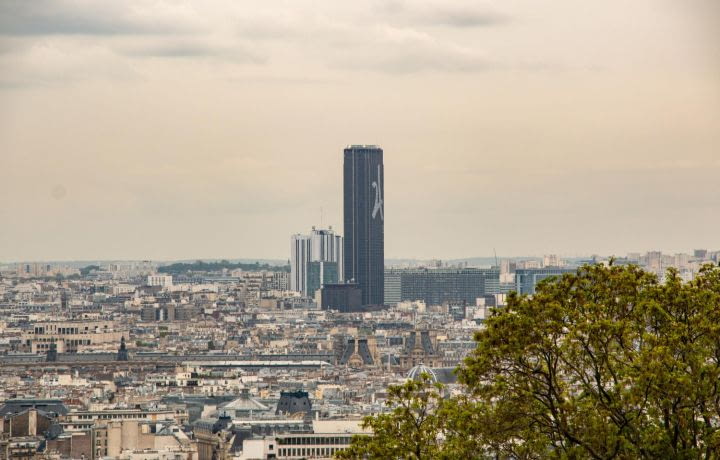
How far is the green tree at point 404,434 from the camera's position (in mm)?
20781

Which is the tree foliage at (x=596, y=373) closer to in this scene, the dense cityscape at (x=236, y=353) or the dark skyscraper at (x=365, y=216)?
the dense cityscape at (x=236, y=353)

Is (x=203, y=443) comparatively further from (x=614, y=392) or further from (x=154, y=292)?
(x=154, y=292)

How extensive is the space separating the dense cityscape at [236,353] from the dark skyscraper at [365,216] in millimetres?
128

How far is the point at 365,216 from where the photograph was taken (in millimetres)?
199000

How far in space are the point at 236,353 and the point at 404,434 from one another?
11130 centimetres

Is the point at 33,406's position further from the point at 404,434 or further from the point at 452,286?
the point at 452,286

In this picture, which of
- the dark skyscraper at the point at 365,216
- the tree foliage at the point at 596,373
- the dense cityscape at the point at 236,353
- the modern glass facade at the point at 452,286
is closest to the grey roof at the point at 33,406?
the dense cityscape at the point at 236,353

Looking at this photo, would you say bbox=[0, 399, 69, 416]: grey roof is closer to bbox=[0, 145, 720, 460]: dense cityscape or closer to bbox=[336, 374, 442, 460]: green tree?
bbox=[0, 145, 720, 460]: dense cityscape

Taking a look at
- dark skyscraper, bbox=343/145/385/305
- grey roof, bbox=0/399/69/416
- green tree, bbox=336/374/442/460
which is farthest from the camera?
dark skyscraper, bbox=343/145/385/305

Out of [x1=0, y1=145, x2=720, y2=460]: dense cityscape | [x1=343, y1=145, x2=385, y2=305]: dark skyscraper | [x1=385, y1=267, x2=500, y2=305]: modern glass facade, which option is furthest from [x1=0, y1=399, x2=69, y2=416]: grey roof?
[x1=343, y1=145, x2=385, y2=305]: dark skyscraper

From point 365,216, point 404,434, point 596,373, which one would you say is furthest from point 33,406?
point 365,216

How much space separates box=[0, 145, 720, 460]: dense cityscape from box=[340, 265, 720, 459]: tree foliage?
0.49 metres

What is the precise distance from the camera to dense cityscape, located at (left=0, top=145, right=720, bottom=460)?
6419cm

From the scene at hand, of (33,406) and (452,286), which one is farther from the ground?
(452,286)
